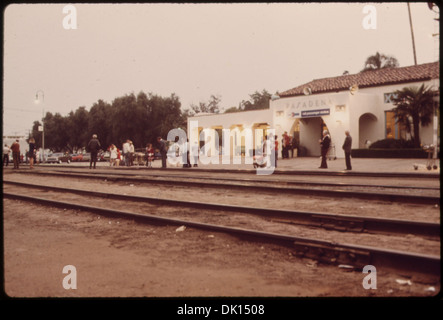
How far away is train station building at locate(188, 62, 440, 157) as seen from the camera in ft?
83.7

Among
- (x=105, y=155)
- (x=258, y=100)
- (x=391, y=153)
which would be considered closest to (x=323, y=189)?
(x=391, y=153)

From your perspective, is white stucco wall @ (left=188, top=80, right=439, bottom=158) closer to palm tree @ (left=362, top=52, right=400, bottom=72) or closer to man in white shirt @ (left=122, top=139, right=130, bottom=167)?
man in white shirt @ (left=122, top=139, right=130, bottom=167)

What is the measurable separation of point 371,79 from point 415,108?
637 cm

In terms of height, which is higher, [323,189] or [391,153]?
[391,153]

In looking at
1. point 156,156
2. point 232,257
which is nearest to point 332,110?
point 156,156

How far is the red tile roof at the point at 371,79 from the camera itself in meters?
25.3

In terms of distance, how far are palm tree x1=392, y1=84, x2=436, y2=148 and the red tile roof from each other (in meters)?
1.25

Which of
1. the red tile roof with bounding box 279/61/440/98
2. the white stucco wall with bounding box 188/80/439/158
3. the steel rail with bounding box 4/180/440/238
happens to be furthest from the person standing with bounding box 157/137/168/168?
the red tile roof with bounding box 279/61/440/98

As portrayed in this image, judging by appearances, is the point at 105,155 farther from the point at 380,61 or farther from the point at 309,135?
the point at 380,61

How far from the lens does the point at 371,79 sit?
28250 mm

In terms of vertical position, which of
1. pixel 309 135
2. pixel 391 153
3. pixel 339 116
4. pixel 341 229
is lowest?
pixel 341 229

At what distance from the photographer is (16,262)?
4441 millimetres

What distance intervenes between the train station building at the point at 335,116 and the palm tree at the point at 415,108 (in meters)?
0.70
